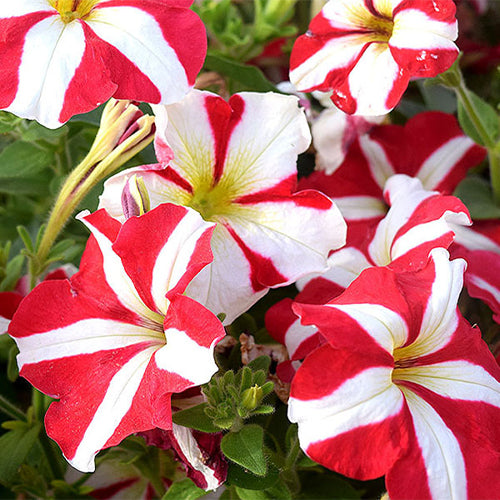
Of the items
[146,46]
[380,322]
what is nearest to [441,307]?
[380,322]

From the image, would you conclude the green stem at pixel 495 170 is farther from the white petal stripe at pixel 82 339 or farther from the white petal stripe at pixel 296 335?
the white petal stripe at pixel 82 339

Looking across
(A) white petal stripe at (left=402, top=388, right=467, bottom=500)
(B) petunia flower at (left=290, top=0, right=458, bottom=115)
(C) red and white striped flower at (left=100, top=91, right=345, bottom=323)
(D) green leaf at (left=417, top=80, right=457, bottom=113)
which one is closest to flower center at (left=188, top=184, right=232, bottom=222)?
(C) red and white striped flower at (left=100, top=91, right=345, bottom=323)

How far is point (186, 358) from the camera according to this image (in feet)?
1.40

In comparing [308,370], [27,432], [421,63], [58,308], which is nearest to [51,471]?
[27,432]

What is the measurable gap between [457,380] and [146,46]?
0.30m

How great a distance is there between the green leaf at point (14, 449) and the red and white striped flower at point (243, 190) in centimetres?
21

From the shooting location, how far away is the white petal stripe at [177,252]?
0.46m

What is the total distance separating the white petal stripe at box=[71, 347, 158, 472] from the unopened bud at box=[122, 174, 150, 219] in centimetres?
9

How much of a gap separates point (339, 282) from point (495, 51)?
20.7 inches

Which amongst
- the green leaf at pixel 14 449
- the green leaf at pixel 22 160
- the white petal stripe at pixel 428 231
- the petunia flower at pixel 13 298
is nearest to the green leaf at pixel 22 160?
the green leaf at pixel 22 160

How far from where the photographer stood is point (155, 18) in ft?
1.66

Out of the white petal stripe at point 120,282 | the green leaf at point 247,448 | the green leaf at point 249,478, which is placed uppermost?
the white petal stripe at point 120,282

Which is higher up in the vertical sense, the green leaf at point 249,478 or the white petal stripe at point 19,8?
the white petal stripe at point 19,8

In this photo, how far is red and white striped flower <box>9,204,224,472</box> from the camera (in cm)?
43
